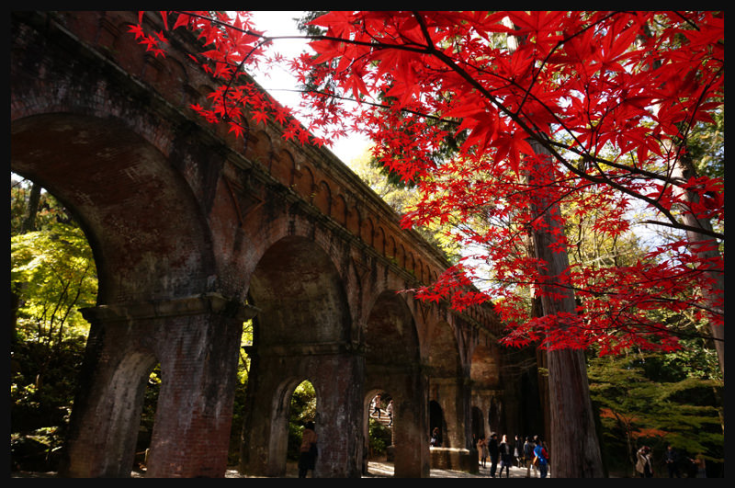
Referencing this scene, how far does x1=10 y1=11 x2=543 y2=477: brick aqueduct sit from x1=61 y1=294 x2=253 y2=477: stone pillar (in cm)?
2

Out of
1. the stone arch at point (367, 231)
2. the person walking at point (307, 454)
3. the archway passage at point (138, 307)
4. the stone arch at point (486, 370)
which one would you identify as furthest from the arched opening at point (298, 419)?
the stone arch at point (486, 370)

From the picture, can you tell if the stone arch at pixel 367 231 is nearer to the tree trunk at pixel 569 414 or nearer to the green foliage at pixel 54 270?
the tree trunk at pixel 569 414

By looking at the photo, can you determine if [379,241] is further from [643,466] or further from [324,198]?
[643,466]

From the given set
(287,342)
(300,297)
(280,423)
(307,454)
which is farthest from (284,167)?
(280,423)

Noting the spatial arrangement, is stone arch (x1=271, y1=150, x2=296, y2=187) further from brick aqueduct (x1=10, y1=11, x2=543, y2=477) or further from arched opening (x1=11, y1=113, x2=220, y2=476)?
arched opening (x1=11, y1=113, x2=220, y2=476)

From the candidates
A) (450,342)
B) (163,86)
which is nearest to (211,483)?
(163,86)

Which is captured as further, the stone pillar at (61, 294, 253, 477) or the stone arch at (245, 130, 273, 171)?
the stone arch at (245, 130, 273, 171)

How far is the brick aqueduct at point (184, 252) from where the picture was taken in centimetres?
602

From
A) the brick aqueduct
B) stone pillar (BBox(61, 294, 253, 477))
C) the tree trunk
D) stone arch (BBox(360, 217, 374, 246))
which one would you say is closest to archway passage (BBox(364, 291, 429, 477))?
stone arch (BBox(360, 217, 374, 246))

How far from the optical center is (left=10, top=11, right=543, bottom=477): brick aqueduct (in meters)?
6.02

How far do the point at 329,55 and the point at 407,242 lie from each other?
1351 centimetres

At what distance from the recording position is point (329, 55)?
229cm

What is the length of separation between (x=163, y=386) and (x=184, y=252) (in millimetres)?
2182

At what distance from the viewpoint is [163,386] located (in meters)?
7.21
